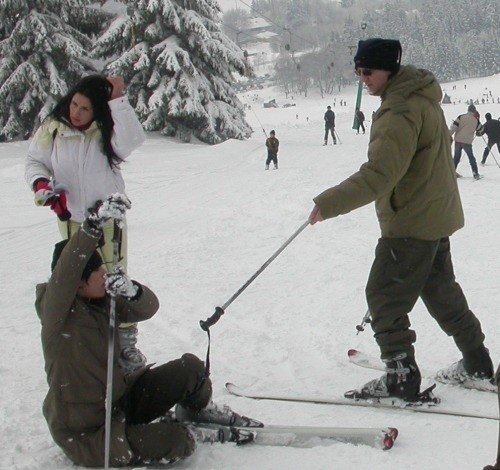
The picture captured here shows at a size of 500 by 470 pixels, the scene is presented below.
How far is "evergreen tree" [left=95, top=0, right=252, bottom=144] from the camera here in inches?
985

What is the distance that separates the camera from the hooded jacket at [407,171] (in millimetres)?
3410

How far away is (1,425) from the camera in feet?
11.8

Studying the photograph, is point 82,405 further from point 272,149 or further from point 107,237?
point 272,149

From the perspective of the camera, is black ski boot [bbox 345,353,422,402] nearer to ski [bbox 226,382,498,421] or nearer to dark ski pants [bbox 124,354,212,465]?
ski [bbox 226,382,498,421]

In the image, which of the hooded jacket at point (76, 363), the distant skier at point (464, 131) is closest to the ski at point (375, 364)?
the hooded jacket at point (76, 363)

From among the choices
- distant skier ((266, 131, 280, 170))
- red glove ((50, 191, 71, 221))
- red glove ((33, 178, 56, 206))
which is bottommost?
distant skier ((266, 131, 280, 170))

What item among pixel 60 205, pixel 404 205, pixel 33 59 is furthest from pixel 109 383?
pixel 33 59

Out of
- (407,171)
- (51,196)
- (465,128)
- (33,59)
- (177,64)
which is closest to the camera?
(407,171)

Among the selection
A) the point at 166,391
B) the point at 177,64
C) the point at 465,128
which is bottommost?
the point at 465,128

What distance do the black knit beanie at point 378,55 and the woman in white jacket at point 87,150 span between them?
4.55 ft

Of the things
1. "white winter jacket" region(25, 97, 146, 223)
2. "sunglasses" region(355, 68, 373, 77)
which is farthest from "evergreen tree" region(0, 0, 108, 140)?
"sunglasses" region(355, 68, 373, 77)

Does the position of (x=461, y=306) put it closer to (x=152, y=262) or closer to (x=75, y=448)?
(x=75, y=448)

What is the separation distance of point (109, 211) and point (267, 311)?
3.07 metres

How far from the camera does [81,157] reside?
3.92 metres
